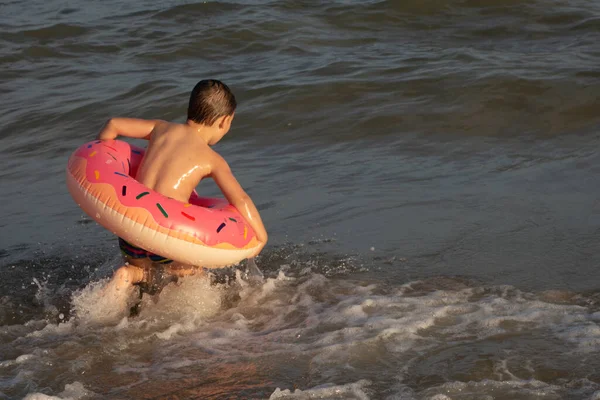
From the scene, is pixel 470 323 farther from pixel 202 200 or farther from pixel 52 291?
pixel 52 291

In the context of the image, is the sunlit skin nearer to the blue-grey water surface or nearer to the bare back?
the bare back

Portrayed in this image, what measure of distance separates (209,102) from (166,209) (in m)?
0.74

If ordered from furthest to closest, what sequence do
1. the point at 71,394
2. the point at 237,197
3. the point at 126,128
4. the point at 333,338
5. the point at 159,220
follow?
the point at 126,128 < the point at 237,197 < the point at 159,220 < the point at 333,338 < the point at 71,394

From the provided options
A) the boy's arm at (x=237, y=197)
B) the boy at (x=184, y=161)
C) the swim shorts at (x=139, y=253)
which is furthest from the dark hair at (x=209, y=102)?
the swim shorts at (x=139, y=253)

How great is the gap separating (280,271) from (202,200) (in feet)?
2.27

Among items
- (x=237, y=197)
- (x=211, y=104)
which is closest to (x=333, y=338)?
(x=237, y=197)

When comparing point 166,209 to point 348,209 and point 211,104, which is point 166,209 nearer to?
→ point 211,104

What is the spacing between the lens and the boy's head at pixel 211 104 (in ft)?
17.1

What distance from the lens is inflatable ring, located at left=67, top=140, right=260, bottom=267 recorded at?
191 inches

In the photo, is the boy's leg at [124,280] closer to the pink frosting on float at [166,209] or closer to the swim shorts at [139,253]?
the swim shorts at [139,253]

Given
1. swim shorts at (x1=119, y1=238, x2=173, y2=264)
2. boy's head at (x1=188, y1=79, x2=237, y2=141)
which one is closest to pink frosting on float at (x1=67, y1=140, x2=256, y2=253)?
swim shorts at (x1=119, y1=238, x2=173, y2=264)

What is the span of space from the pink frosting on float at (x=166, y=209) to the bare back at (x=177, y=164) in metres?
0.16

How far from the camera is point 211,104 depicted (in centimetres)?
526

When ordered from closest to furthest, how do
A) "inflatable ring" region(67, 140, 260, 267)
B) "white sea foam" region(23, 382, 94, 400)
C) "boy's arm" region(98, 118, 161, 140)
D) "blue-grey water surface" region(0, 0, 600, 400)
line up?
1. "white sea foam" region(23, 382, 94, 400)
2. "blue-grey water surface" region(0, 0, 600, 400)
3. "inflatable ring" region(67, 140, 260, 267)
4. "boy's arm" region(98, 118, 161, 140)
